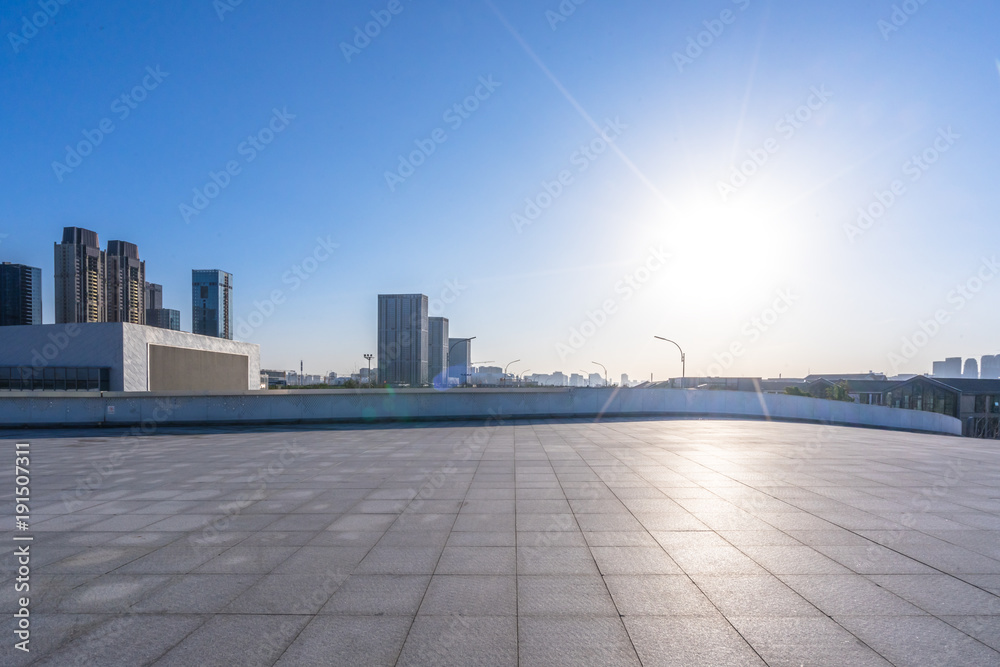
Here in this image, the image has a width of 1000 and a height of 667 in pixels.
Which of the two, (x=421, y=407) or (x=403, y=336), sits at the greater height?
(x=403, y=336)

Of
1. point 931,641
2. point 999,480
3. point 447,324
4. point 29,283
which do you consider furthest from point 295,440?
point 29,283

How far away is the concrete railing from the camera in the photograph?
68.6 ft

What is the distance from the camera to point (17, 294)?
411 feet

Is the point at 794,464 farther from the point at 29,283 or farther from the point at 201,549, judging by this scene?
the point at 29,283

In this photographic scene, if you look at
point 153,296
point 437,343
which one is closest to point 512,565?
point 437,343

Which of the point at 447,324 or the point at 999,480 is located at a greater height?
the point at 447,324

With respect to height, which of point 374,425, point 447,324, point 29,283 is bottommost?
point 374,425

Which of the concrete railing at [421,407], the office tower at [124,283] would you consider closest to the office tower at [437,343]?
the office tower at [124,283]

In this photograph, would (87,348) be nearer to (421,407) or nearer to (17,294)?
(421,407)

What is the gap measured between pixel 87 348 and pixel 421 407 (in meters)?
37.9

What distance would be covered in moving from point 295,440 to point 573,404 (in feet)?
42.5

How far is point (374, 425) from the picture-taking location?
832 inches

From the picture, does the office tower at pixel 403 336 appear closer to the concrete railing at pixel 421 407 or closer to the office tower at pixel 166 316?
the concrete railing at pixel 421 407

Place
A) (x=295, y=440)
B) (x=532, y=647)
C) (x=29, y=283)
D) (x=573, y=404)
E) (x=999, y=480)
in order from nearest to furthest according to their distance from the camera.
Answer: (x=532, y=647)
(x=999, y=480)
(x=295, y=440)
(x=573, y=404)
(x=29, y=283)
